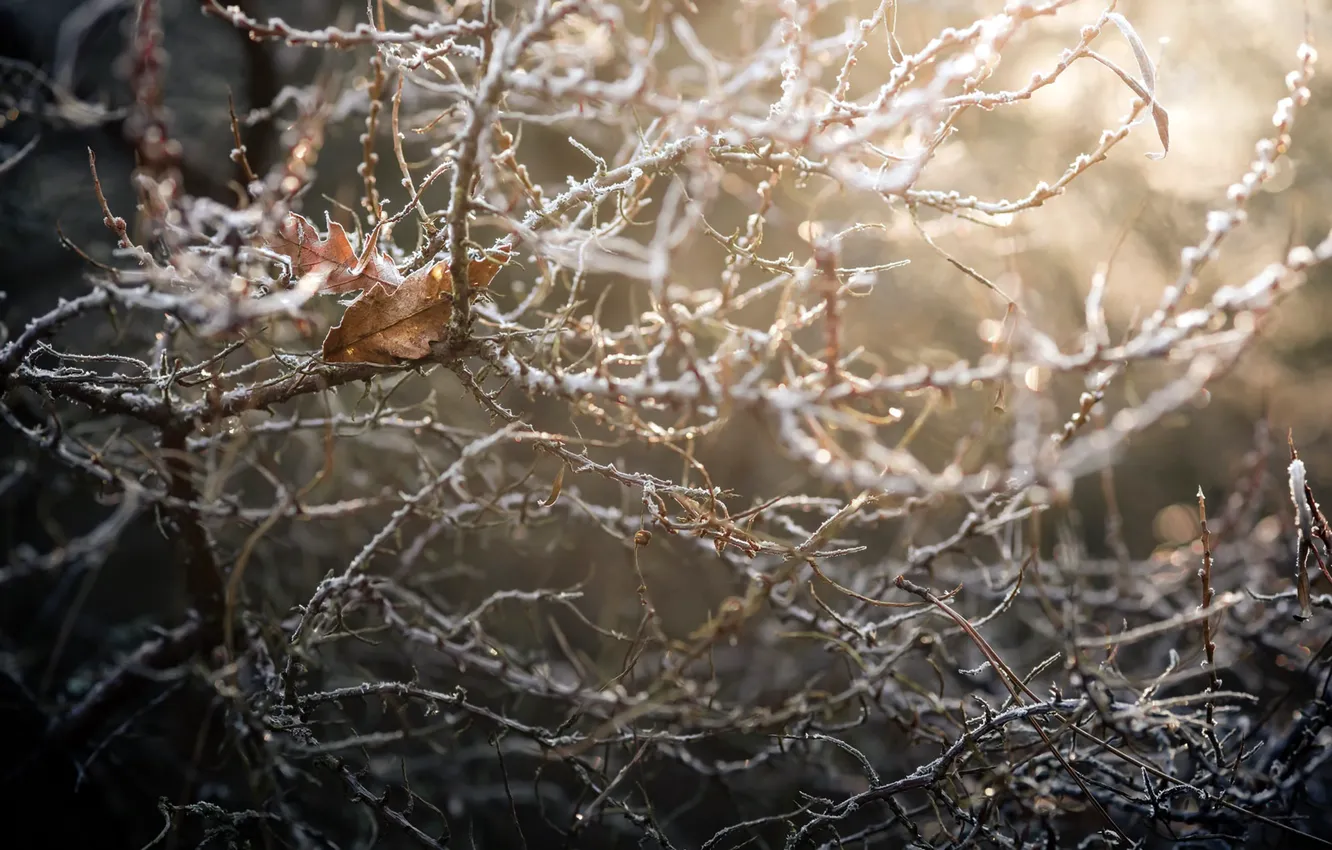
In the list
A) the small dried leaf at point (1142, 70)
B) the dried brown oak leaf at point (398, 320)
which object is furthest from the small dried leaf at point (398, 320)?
the small dried leaf at point (1142, 70)

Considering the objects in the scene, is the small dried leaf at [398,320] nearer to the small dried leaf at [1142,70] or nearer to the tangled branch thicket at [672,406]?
the tangled branch thicket at [672,406]

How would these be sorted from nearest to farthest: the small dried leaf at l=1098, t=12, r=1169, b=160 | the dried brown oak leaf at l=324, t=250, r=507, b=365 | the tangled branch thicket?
the tangled branch thicket, the small dried leaf at l=1098, t=12, r=1169, b=160, the dried brown oak leaf at l=324, t=250, r=507, b=365

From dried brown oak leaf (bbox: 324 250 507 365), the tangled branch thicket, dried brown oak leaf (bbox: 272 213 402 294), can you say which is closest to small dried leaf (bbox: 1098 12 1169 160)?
the tangled branch thicket

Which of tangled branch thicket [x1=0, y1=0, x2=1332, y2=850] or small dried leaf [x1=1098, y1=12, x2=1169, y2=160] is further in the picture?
small dried leaf [x1=1098, y1=12, x2=1169, y2=160]

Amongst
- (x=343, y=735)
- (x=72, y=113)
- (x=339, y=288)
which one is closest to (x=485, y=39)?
(x=339, y=288)

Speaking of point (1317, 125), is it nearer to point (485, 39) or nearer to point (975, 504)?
point (975, 504)

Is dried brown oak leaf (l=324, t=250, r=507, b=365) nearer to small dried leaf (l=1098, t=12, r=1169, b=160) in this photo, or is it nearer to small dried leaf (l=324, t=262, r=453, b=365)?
small dried leaf (l=324, t=262, r=453, b=365)
